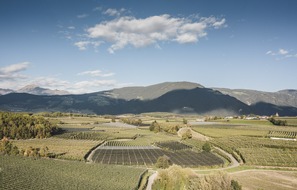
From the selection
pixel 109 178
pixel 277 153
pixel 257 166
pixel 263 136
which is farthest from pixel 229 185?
pixel 263 136

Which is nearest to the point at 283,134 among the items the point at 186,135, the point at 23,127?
Answer: the point at 186,135

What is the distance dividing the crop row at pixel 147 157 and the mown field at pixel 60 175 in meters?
19.5

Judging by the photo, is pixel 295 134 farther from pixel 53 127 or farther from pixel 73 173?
pixel 53 127

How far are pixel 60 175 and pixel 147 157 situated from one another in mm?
44110

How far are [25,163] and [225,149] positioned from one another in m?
72.8

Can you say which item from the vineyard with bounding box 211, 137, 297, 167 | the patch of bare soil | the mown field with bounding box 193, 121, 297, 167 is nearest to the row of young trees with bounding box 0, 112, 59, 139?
the mown field with bounding box 193, 121, 297, 167

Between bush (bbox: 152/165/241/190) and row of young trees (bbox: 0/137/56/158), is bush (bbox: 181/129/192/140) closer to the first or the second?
row of young trees (bbox: 0/137/56/158)

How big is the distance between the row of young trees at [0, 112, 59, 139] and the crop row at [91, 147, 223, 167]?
4940cm

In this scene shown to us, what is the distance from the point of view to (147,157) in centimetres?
9694

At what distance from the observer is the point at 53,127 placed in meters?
156

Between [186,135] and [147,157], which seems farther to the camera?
[186,135]

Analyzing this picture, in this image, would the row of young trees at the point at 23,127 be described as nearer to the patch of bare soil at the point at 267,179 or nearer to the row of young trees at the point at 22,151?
the row of young trees at the point at 22,151

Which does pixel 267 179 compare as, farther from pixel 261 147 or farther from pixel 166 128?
pixel 166 128

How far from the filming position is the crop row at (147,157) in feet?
289
